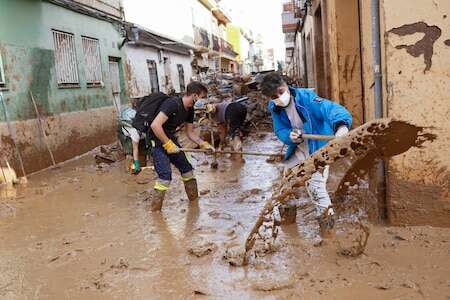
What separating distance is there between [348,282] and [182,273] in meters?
1.27

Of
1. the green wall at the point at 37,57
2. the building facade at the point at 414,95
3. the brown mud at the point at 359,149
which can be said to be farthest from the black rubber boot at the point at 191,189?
the green wall at the point at 37,57

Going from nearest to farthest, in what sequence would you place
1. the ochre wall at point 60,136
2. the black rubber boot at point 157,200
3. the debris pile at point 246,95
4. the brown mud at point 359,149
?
the brown mud at point 359,149
the black rubber boot at point 157,200
the ochre wall at point 60,136
the debris pile at point 246,95

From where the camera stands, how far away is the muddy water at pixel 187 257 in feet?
11.5

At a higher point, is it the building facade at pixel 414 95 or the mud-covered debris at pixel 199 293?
the building facade at pixel 414 95

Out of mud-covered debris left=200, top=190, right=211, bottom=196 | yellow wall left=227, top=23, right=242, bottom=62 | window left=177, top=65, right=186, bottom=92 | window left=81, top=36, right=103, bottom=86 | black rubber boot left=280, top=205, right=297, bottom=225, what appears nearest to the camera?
black rubber boot left=280, top=205, right=297, bottom=225

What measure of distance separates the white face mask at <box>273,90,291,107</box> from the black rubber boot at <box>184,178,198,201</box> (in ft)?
7.40

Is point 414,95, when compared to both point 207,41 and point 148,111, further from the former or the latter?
point 207,41

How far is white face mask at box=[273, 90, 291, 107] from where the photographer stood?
431cm

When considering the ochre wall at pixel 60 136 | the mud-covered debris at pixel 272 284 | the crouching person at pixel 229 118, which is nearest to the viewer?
the mud-covered debris at pixel 272 284

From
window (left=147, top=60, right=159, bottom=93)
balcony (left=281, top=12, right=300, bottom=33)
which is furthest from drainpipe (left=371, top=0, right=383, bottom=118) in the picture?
balcony (left=281, top=12, right=300, bottom=33)

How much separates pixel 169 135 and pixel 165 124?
179mm

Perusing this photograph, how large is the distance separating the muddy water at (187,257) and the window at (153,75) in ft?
42.7

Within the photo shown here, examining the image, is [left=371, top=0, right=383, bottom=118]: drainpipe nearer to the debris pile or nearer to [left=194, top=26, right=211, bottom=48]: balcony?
the debris pile

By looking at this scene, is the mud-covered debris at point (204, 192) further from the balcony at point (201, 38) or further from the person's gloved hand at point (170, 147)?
the balcony at point (201, 38)
